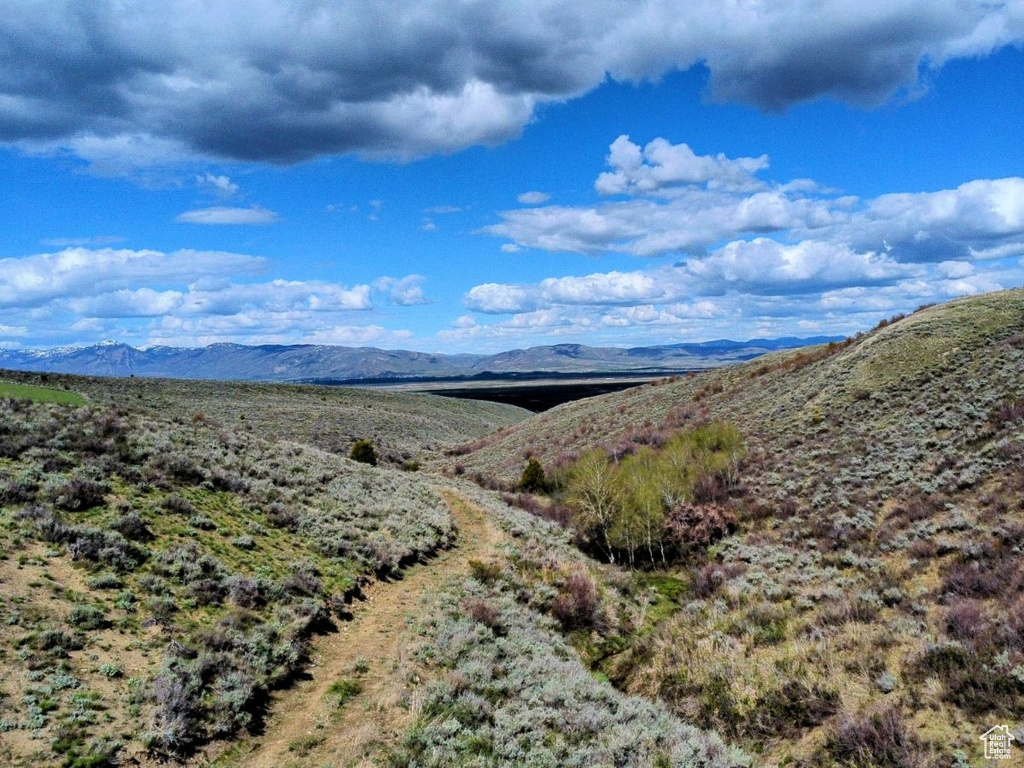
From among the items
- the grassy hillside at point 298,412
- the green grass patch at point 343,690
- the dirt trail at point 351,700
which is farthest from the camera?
the grassy hillside at point 298,412

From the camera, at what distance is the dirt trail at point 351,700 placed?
369 inches

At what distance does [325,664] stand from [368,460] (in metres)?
36.8

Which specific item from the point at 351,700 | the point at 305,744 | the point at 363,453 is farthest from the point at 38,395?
the point at 305,744

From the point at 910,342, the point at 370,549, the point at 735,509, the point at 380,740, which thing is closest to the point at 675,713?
the point at 380,740

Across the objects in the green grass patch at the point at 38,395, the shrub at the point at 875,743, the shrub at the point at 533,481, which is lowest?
the shrub at the point at 533,481

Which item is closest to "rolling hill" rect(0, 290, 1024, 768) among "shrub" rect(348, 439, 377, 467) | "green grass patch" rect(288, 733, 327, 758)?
"green grass patch" rect(288, 733, 327, 758)

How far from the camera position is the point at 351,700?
36.7ft

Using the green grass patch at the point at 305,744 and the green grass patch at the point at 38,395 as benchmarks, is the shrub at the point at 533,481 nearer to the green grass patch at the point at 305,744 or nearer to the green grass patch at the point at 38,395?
the green grass patch at the point at 38,395

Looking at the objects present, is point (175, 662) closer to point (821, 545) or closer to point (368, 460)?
point (821, 545)

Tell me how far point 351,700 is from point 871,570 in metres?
17.2

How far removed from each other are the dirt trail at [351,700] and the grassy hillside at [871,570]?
6634 millimetres

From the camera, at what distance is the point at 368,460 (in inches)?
1901

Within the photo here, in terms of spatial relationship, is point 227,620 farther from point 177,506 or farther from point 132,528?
point 177,506

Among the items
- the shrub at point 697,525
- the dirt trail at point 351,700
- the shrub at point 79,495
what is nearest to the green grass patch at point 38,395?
the shrub at point 79,495
